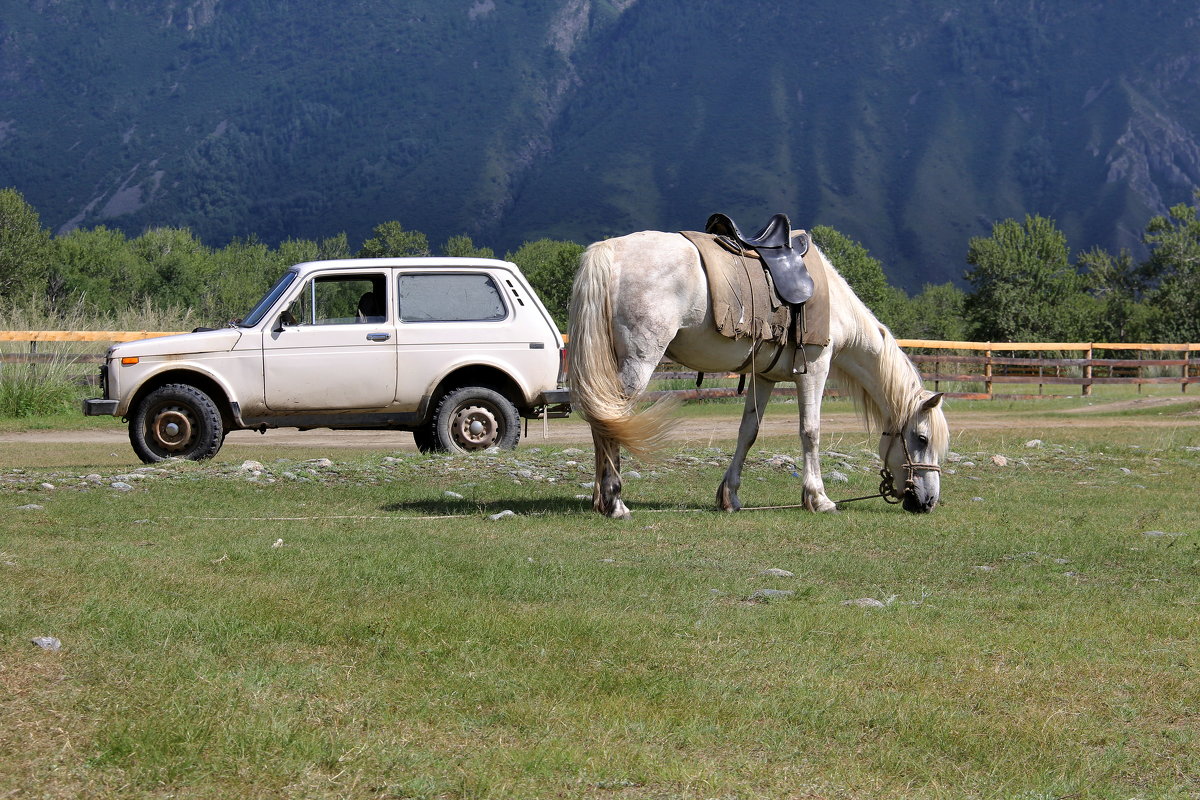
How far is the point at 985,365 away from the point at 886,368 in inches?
939

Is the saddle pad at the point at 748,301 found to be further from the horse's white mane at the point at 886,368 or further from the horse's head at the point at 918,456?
the horse's head at the point at 918,456

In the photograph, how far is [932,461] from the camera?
9250 millimetres

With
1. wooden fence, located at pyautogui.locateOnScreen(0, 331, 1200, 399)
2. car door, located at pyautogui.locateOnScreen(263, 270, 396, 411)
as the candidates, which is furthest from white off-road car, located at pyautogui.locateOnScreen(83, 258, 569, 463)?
wooden fence, located at pyautogui.locateOnScreen(0, 331, 1200, 399)

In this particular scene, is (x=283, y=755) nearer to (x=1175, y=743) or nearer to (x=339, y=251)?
(x=1175, y=743)

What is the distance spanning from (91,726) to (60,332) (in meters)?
18.9

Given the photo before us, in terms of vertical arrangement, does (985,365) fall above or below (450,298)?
below

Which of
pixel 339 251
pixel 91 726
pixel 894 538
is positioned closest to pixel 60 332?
pixel 894 538

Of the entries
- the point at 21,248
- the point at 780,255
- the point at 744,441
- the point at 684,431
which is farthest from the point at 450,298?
the point at 21,248

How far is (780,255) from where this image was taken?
29.0 ft

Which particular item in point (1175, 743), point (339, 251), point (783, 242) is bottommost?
point (1175, 743)

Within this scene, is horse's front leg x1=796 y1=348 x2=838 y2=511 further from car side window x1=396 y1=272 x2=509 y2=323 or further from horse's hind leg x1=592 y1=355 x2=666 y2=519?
car side window x1=396 y1=272 x2=509 y2=323

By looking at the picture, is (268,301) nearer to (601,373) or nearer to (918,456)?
(601,373)

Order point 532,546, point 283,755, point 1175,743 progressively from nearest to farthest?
point 283,755 → point 1175,743 → point 532,546

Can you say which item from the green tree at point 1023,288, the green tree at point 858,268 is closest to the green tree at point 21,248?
the green tree at point 1023,288
